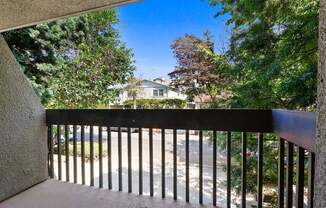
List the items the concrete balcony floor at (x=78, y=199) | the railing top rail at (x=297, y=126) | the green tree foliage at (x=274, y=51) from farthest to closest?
the green tree foliage at (x=274, y=51) < the concrete balcony floor at (x=78, y=199) < the railing top rail at (x=297, y=126)

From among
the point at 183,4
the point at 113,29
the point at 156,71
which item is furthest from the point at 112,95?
the point at 156,71

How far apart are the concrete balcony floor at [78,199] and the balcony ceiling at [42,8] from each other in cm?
160

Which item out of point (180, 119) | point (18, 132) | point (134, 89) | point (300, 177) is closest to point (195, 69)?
point (134, 89)

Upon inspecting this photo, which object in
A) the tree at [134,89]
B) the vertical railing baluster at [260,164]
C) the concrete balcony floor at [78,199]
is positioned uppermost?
the tree at [134,89]

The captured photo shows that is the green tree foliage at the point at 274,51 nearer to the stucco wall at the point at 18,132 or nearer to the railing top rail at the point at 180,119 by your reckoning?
the railing top rail at the point at 180,119

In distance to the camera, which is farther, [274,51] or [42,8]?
[274,51]

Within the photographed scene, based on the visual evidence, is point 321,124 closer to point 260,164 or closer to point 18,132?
point 260,164

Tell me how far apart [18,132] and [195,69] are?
505 centimetres

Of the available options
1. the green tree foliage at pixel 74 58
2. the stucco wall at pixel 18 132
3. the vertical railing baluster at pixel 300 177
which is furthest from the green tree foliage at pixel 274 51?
the green tree foliage at pixel 74 58

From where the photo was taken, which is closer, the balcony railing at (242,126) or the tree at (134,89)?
the balcony railing at (242,126)

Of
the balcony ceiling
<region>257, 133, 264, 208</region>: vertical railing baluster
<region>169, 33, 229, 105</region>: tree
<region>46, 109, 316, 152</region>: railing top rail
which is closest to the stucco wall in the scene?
<region>46, 109, 316, 152</region>: railing top rail

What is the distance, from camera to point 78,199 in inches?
82.5

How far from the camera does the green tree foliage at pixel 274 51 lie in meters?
2.52

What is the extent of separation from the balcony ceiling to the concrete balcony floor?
1604 mm
